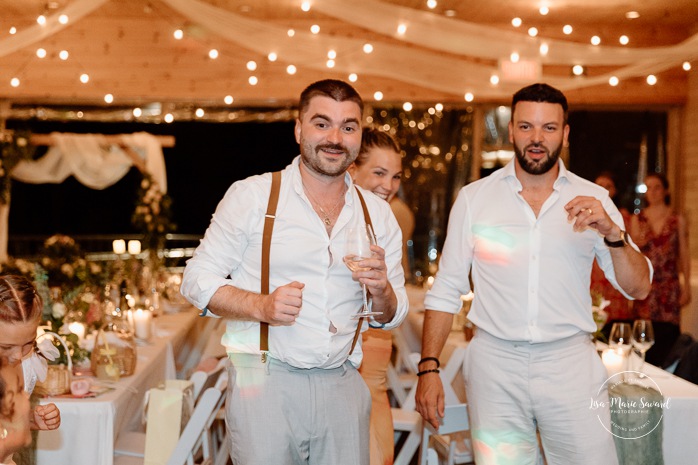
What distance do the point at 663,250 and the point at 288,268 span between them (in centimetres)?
478

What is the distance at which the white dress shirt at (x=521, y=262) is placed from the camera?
2.81m

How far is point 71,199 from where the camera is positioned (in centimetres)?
1496

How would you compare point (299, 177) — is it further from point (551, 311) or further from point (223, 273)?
point (551, 311)

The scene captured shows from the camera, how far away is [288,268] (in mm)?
2393

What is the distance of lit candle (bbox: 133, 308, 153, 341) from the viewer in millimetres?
5035

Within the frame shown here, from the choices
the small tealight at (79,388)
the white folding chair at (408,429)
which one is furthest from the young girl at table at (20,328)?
the white folding chair at (408,429)

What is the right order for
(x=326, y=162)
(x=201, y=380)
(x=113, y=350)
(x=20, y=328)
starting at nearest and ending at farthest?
→ (x=326, y=162) < (x=20, y=328) < (x=113, y=350) < (x=201, y=380)

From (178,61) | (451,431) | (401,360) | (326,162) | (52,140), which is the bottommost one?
(401,360)

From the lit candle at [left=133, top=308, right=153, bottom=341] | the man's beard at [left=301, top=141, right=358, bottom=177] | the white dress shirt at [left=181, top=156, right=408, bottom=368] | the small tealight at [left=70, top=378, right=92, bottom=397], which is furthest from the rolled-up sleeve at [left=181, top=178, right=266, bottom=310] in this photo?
the lit candle at [left=133, top=308, right=153, bottom=341]

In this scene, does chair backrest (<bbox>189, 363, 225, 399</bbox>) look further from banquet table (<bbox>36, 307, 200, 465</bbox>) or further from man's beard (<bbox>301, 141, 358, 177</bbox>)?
man's beard (<bbox>301, 141, 358, 177</bbox>)

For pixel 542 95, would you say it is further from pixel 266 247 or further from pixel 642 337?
pixel 642 337

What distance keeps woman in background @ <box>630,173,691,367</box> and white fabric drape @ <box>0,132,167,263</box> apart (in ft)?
15.5

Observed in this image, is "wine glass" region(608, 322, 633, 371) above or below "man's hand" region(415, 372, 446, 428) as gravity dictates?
above

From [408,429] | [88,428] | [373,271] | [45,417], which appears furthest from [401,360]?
[373,271]
